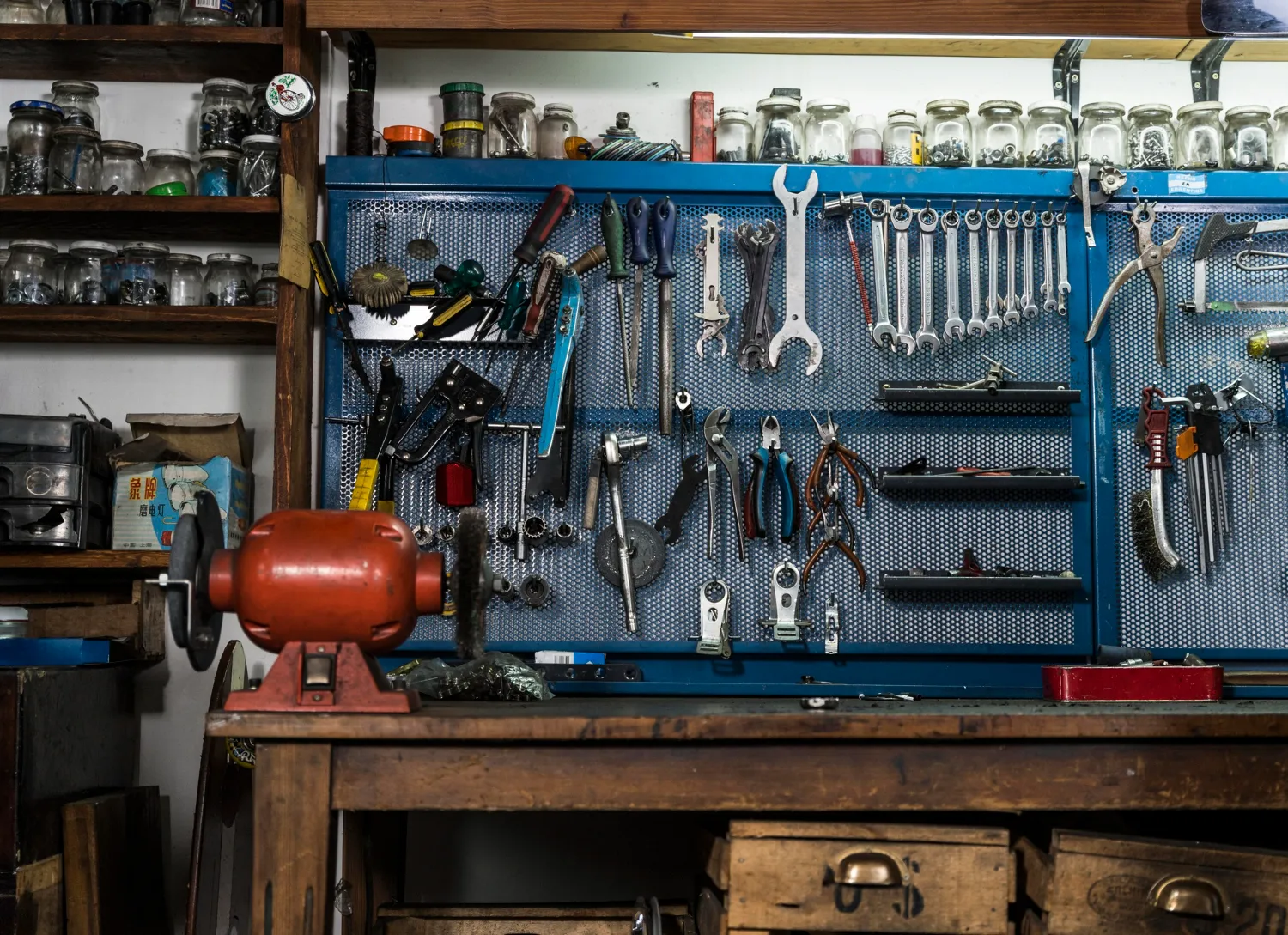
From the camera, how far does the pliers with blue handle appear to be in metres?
2.75

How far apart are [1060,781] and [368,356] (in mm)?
1753

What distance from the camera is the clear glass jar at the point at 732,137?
2896 millimetres

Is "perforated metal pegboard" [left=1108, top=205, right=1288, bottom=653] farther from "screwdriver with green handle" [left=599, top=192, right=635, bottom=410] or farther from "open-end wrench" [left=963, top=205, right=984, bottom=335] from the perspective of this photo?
"screwdriver with green handle" [left=599, top=192, right=635, bottom=410]

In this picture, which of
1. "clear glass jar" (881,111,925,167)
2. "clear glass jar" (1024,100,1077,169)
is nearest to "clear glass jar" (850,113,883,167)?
"clear glass jar" (881,111,925,167)

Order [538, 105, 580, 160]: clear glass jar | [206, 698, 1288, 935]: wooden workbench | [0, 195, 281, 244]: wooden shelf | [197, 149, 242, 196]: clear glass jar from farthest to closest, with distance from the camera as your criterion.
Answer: [538, 105, 580, 160]: clear glass jar
[197, 149, 242, 196]: clear glass jar
[0, 195, 281, 244]: wooden shelf
[206, 698, 1288, 935]: wooden workbench

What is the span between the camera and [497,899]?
289 cm

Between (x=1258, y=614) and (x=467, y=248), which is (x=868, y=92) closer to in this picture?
(x=467, y=248)

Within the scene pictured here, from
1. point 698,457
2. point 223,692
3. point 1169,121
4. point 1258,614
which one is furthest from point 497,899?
point 1169,121

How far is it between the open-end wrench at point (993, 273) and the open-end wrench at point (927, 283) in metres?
0.12

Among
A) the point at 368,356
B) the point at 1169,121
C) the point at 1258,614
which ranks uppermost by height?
the point at 1169,121

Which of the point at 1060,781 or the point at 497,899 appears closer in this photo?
the point at 1060,781

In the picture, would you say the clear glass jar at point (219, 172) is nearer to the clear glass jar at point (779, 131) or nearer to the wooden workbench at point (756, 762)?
the clear glass jar at point (779, 131)

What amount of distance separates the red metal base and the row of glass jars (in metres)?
1.32

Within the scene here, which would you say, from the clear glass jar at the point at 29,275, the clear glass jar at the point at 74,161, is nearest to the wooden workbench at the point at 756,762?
the clear glass jar at the point at 29,275
